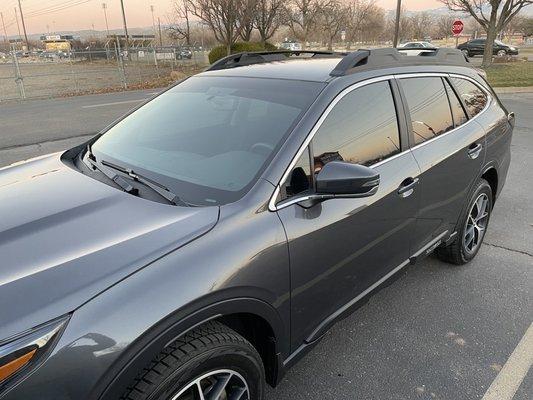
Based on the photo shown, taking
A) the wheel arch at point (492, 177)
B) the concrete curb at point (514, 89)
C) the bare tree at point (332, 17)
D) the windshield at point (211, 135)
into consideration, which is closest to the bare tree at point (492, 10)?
the concrete curb at point (514, 89)

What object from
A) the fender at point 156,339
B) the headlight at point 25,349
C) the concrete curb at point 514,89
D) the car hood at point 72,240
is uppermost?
the car hood at point 72,240

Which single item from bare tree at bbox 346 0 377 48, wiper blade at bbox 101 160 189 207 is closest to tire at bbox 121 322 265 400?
wiper blade at bbox 101 160 189 207

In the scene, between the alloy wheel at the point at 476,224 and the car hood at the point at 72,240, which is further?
the alloy wheel at the point at 476,224

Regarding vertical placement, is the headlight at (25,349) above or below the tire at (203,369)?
above

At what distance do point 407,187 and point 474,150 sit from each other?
1.06 metres

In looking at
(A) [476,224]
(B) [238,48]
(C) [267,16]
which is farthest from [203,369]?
(C) [267,16]

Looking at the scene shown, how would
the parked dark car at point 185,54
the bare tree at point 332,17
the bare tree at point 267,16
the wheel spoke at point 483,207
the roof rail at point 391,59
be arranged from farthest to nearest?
1. the bare tree at point 332,17
2. the parked dark car at point 185,54
3. the bare tree at point 267,16
4. the wheel spoke at point 483,207
5. the roof rail at point 391,59

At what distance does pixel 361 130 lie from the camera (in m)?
2.58

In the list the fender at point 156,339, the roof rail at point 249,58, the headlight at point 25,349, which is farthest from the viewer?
→ the roof rail at point 249,58

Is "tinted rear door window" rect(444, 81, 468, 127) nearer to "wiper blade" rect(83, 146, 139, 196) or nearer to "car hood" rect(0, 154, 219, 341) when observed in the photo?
"car hood" rect(0, 154, 219, 341)

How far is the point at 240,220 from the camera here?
1903mm

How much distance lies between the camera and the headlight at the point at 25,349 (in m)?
1.34

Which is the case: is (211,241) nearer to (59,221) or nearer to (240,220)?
(240,220)

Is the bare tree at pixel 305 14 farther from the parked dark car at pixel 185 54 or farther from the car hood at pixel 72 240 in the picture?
the car hood at pixel 72 240
